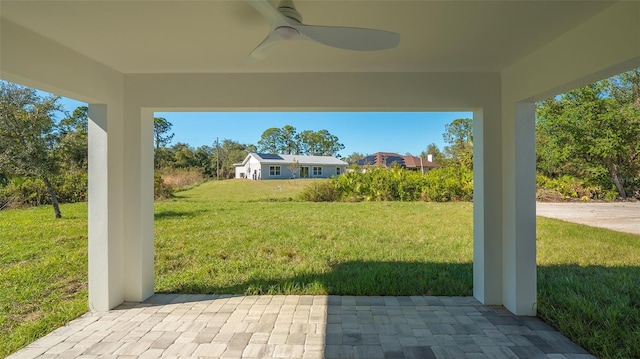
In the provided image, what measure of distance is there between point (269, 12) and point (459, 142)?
24.8ft

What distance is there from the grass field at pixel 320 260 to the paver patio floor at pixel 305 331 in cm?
29

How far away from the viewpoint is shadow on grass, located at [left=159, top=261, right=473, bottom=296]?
3.53 metres

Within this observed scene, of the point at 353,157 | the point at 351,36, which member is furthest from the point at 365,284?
the point at 353,157

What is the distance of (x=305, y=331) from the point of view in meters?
2.63

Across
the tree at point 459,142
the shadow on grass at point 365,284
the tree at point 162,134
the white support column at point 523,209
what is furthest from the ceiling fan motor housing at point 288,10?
the tree at point 459,142

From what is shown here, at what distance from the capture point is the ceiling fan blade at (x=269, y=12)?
1.42 metres

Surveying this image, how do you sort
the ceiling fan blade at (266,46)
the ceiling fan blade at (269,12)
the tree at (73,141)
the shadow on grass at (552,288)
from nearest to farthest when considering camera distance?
1. the ceiling fan blade at (269,12)
2. the ceiling fan blade at (266,46)
3. the shadow on grass at (552,288)
4. the tree at (73,141)

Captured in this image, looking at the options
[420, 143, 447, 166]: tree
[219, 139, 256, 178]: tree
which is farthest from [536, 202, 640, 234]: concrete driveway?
[219, 139, 256, 178]: tree

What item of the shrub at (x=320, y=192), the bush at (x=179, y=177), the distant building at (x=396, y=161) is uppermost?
the distant building at (x=396, y=161)

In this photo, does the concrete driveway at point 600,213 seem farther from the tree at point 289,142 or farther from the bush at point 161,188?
the bush at point 161,188

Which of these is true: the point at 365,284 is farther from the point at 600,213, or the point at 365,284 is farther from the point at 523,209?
the point at 600,213

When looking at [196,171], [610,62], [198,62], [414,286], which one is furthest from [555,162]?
[196,171]

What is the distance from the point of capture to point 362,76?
314cm

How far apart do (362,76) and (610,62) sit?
1.90 meters
